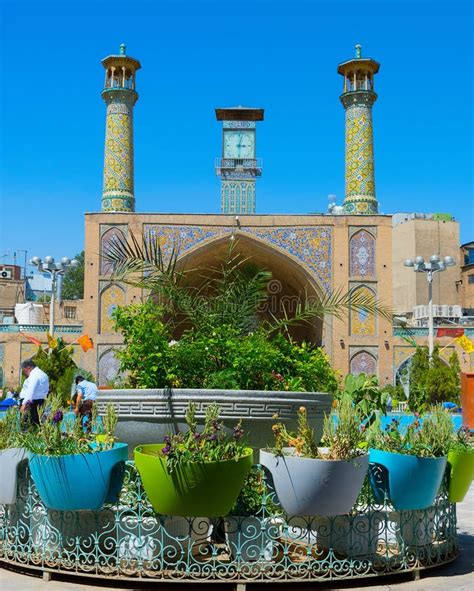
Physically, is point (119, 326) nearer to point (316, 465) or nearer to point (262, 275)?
point (262, 275)

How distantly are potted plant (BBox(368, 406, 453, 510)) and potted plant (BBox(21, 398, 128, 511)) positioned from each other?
1.20 meters

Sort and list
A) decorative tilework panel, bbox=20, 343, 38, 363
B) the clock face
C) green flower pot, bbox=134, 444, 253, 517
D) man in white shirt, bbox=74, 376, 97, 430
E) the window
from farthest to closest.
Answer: the window
the clock face
decorative tilework panel, bbox=20, 343, 38, 363
man in white shirt, bbox=74, 376, 97, 430
green flower pot, bbox=134, 444, 253, 517

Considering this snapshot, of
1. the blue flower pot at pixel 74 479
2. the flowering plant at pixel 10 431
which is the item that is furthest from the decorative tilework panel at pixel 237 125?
the blue flower pot at pixel 74 479

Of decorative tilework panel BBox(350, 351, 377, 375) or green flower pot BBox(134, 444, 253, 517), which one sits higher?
decorative tilework panel BBox(350, 351, 377, 375)

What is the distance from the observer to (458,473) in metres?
3.88

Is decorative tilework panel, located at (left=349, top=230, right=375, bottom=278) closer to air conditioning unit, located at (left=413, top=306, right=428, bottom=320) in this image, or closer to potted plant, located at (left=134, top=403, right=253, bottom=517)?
air conditioning unit, located at (left=413, top=306, right=428, bottom=320)

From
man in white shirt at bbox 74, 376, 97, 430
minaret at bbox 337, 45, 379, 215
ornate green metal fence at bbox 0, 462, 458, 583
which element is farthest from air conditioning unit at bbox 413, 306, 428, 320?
ornate green metal fence at bbox 0, 462, 458, 583

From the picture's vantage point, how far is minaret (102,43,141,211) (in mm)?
22375

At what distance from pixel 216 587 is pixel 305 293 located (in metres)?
20.0

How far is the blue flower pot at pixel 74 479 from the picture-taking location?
3.32 metres

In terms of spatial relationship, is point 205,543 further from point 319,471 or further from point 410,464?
point 410,464

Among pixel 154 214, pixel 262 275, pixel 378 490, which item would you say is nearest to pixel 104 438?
pixel 378 490

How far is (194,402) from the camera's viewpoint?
12.0 feet

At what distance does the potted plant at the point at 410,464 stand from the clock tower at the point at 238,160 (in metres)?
20.7
